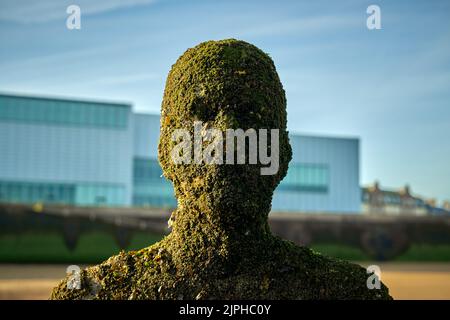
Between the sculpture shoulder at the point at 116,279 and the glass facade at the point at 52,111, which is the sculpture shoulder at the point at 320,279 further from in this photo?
the glass facade at the point at 52,111

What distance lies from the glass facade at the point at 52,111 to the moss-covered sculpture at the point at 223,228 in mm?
48566

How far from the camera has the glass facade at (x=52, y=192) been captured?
2088 inches

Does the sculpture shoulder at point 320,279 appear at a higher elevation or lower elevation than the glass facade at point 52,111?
lower

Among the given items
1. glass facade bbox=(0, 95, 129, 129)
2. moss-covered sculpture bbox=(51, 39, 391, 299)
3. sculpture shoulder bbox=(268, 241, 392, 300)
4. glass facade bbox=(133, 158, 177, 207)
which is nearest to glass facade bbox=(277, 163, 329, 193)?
glass facade bbox=(133, 158, 177, 207)

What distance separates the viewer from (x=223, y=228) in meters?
6.48

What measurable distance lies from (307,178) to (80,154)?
20808 mm

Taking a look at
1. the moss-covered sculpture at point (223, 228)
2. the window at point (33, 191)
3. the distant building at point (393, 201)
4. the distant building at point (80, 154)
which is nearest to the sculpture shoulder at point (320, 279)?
the moss-covered sculpture at point (223, 228)

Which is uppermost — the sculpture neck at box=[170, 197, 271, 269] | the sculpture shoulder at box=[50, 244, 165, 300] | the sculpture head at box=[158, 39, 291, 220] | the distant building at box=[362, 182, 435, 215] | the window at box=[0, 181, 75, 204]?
the sculpture head at box=[158, 39, 291, 220]

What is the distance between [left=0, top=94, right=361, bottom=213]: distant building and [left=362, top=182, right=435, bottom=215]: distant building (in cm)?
806

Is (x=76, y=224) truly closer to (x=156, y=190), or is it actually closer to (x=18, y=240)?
(x=18, y=240)

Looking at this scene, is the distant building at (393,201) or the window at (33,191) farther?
the distant building at (393,201)

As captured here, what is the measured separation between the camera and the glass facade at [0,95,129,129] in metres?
53.4

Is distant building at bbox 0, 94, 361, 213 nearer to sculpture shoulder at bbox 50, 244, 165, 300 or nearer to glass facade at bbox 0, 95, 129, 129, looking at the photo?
glass facade at bbox 0, 95, 129, 129
